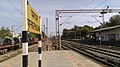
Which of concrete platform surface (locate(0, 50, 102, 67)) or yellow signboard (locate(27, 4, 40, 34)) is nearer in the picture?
yellow signboard (locate(27, 4, 40, 34))

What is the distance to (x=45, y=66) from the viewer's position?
563 inches

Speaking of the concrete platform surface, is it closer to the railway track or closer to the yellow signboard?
the railway track

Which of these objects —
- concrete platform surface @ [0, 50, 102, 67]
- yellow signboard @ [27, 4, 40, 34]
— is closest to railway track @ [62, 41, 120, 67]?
concrete platform surface @ [0, 50, 102, 67]

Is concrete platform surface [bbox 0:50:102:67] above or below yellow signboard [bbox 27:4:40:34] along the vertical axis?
below

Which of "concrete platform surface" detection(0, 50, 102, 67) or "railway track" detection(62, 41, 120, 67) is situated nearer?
"concrete platform surface" detection(0, 50, 102, 67)

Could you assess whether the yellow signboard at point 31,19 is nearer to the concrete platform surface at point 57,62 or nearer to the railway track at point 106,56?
the concrete platform surface at point 57,62

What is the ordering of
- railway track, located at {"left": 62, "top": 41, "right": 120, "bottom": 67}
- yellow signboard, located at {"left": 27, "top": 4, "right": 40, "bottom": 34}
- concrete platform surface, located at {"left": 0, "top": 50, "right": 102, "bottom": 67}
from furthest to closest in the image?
railway track, located at {"left": 62, "top": 41, "right": 120, "bottom": 67}
concrete platform surface, located at {"left": 0, "top": 50, "right": 102, "bottom": 67}
yellow signboard, located at {"left": 27, "top": 4, "right": 40, "bottom": 34}

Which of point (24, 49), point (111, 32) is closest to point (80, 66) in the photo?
point (24, 49)

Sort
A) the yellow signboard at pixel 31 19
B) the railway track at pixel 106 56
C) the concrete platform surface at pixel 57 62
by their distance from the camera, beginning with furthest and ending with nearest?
the railway track at pixel 106 56 → the concrete platform surface at pixel 57 62 → the yellow signboard at pixel 31 19

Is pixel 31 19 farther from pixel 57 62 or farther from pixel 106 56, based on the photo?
pixel 106 56

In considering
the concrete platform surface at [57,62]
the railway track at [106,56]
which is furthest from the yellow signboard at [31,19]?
the railway track at [106,56]

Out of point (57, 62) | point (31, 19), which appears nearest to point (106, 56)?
point (57, 62)

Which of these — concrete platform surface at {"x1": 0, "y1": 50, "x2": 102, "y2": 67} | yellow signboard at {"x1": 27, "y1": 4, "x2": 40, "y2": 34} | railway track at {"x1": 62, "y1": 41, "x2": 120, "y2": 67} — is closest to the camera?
yellow signboard at {"x1": 27, "y1": 4, "x2": 40, "y2": 34}

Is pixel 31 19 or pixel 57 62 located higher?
pixel 31 19
